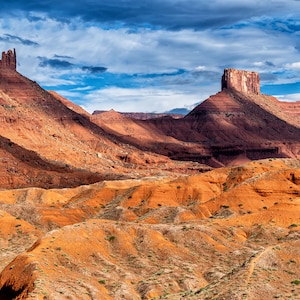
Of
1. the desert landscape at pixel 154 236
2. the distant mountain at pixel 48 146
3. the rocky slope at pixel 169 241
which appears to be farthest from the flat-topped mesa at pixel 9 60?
the rocky slope at pixel 169 241

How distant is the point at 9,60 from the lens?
606ft

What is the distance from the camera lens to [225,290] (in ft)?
105

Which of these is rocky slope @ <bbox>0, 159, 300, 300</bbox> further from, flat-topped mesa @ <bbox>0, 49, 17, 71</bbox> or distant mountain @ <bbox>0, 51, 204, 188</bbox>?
flat-topped mesa @ <bbox>0, 49, 17, 71</bbox>

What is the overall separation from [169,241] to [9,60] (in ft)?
470

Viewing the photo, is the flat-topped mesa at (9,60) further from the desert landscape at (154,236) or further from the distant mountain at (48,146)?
the desert landscape at (154,236)

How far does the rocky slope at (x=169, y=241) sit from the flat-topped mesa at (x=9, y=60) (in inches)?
4084

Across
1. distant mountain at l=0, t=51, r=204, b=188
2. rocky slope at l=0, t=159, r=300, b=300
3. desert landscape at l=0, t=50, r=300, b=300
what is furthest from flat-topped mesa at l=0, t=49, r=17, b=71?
rocky slope at l=0, t=159, r=300, b=300

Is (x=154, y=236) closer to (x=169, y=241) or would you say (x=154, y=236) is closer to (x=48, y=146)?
(x=169, y=241)

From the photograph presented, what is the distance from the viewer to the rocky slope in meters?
37.6

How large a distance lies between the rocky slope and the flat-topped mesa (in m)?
104

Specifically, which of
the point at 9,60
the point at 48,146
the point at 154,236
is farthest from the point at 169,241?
the point at 9,60

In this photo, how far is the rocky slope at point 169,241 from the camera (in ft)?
123

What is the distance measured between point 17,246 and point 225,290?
1214 inches

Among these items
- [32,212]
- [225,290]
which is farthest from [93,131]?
[225,290]
